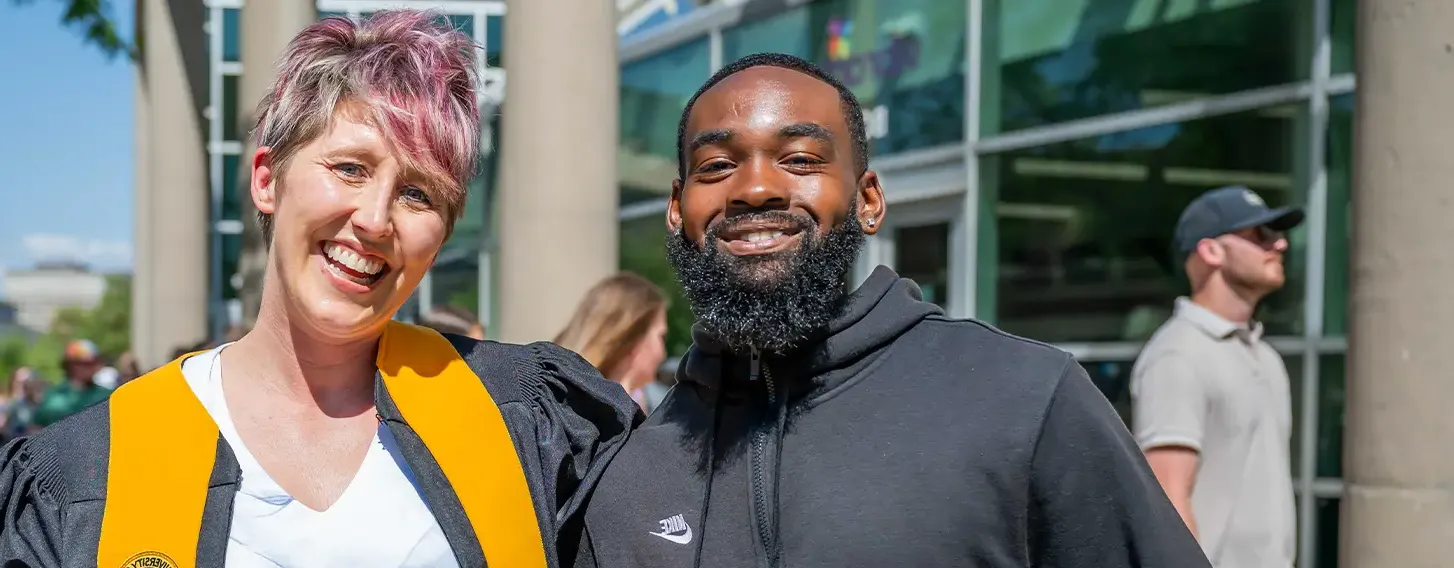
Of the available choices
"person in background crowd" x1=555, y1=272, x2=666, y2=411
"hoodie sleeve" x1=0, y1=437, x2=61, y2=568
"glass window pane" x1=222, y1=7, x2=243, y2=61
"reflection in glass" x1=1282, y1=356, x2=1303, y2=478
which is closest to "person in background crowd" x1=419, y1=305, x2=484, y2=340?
"person in background crowd" x1=555, y1=272, x2=666, y2=411

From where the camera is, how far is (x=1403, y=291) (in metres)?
3.73

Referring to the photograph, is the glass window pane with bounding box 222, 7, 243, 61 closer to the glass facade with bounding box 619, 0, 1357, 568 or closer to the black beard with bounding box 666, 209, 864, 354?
the glass facade with bounding box 619, 0, 1357, 568

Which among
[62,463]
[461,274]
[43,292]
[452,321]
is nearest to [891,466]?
[62,463]

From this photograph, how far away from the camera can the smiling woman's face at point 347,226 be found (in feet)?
7.38

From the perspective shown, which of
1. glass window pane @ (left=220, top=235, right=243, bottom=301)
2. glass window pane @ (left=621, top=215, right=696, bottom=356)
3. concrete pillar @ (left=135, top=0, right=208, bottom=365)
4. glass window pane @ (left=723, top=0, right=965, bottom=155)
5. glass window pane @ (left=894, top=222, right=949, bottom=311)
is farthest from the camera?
glass window pane @ (left=220, top=235, right=243, bottom=301)

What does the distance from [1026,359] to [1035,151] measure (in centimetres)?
592

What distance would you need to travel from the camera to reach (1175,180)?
22.4ft

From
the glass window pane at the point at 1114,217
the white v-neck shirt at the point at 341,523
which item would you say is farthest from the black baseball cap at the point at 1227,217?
the white v-neck shirt at the point at 341,523

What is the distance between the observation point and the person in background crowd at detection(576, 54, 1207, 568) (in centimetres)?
203

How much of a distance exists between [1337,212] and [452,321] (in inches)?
153

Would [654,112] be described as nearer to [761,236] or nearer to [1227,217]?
[1227,217]

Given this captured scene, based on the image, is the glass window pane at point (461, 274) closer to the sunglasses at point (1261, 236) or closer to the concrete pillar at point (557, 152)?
the concrete pillar at point (557, 152)

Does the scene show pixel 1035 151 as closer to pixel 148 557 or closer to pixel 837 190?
pixel 837 190

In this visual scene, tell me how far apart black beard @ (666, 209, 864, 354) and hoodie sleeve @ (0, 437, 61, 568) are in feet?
3.57
